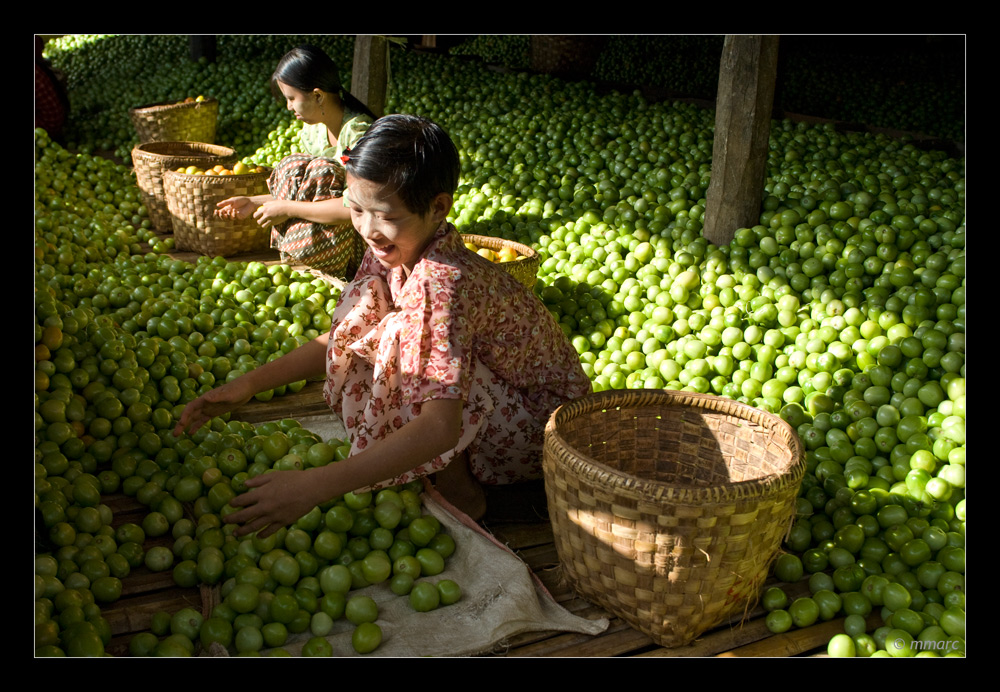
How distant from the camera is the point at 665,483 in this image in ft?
7.36

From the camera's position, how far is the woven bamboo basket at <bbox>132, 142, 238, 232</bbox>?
231 inches

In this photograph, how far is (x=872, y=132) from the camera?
20.1 feet

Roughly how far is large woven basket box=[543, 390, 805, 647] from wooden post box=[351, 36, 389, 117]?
13.3 ft

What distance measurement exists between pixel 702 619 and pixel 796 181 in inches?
119

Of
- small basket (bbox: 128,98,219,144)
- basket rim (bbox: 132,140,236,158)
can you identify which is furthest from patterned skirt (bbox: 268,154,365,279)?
small basket (bbox: 128,98,219,144)

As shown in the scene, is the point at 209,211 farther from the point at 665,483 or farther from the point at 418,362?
the point at 665,483

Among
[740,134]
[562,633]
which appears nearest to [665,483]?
[562,633]

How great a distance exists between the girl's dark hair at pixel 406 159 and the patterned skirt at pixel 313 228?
257cm

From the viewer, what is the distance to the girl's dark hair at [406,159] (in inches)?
89.8

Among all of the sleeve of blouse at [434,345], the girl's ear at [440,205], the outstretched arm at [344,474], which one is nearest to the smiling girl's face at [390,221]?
the girl's ear at [440,205]

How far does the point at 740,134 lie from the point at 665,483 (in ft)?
8.20

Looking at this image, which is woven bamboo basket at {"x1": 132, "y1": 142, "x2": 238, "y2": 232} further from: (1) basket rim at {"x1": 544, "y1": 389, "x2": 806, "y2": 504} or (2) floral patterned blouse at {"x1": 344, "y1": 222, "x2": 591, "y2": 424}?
(1) basket rim at {"x1": 544, "y1": 389, "x2": 806, "y2": 504}

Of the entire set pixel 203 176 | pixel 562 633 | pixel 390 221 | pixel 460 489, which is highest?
pixel 390 221

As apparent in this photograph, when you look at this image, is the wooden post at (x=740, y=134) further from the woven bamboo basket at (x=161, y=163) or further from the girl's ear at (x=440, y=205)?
the woven bamboo basket at (x=161, y=163)
